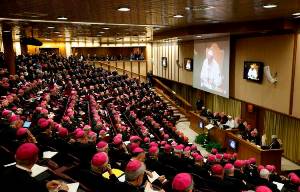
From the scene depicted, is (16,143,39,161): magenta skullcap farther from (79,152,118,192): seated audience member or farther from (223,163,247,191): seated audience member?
(223,163,247,191): seated audience member

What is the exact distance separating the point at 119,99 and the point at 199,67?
175 inches

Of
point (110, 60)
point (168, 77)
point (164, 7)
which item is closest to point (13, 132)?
point (164, 7)

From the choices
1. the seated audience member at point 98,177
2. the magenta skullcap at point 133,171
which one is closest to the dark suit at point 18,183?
the seated audience member at point 98,177

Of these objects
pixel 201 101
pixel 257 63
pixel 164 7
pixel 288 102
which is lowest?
pixel 201 101

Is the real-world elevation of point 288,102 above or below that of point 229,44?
below

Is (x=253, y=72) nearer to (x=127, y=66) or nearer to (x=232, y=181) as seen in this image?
(x=232, y=181)

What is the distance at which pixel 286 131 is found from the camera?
12.4 metres

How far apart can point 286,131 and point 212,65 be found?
4512 millimetres

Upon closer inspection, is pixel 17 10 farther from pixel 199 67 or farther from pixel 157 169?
pixel 199 67

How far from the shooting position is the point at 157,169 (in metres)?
5.20

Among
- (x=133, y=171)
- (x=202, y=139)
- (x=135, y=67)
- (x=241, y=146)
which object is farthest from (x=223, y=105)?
(x=133, y=171)

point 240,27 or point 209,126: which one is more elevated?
point 240,27

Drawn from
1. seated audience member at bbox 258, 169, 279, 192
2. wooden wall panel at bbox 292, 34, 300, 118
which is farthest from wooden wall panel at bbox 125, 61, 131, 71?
seated audience member at bbox 258, 169, 279, 192

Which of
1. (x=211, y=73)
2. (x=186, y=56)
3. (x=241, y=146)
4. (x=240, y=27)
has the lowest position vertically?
(x=241, y=146)
